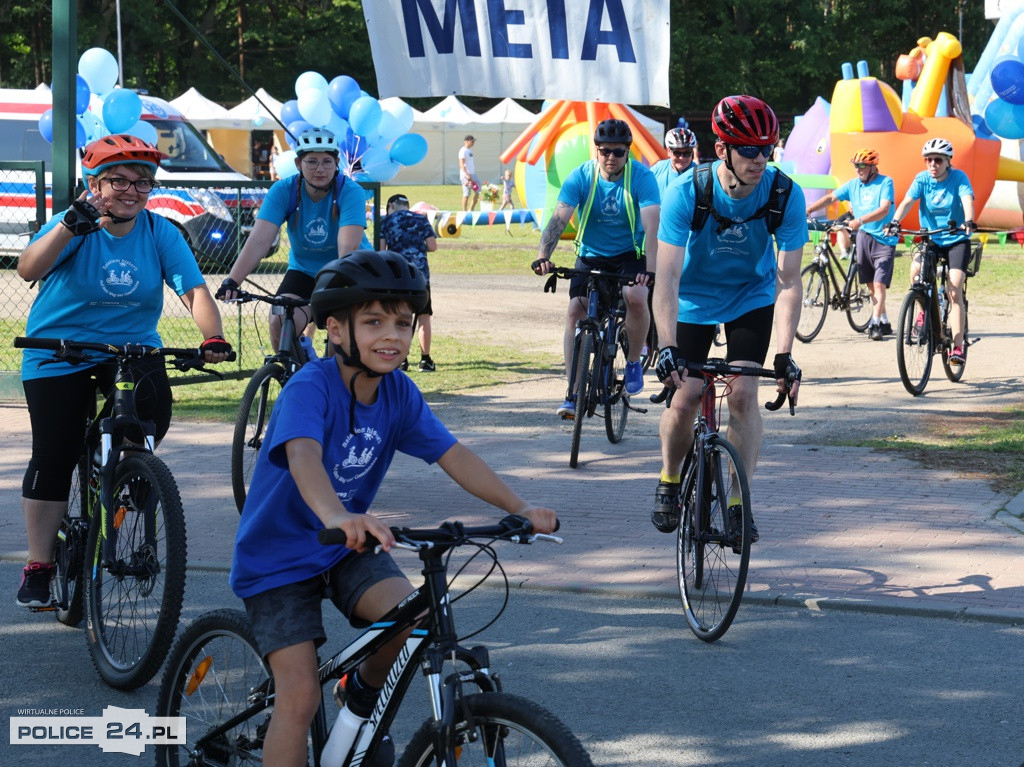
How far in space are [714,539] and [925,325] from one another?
7114 millimetres

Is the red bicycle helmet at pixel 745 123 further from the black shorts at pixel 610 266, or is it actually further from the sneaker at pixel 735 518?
the black shorts at pixel 610 266

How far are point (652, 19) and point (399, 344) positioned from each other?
7.41 meters

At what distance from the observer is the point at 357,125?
16047 millimetres

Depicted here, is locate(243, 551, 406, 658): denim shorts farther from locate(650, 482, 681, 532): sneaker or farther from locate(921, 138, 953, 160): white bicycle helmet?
locate(921, 138, 953, 160): white bicycle helmet

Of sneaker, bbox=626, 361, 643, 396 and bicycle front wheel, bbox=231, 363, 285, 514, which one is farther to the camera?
sneaker, bbox=626, 361, 643, 396

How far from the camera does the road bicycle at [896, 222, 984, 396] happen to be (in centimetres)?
1211

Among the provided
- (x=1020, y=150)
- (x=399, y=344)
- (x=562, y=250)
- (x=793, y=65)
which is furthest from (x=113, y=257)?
(x=793, y=65)

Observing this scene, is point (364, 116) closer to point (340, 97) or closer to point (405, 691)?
point (340, 97)

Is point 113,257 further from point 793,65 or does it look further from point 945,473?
point 793,65

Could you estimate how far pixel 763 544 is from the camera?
7.20 m

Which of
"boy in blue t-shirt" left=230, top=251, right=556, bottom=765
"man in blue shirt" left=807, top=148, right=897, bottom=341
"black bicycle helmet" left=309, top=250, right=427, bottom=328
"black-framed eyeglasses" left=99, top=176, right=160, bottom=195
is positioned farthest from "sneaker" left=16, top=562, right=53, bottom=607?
"man in blue shirt" left=807, top=148, right=897, bottom=341

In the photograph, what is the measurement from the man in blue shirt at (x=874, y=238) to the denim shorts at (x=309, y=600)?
39.5 feet

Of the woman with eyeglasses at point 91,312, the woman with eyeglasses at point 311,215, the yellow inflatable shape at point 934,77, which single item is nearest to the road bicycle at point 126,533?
the woman with eyeglasses at point 91,312

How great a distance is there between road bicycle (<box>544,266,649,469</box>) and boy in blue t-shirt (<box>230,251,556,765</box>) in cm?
552
